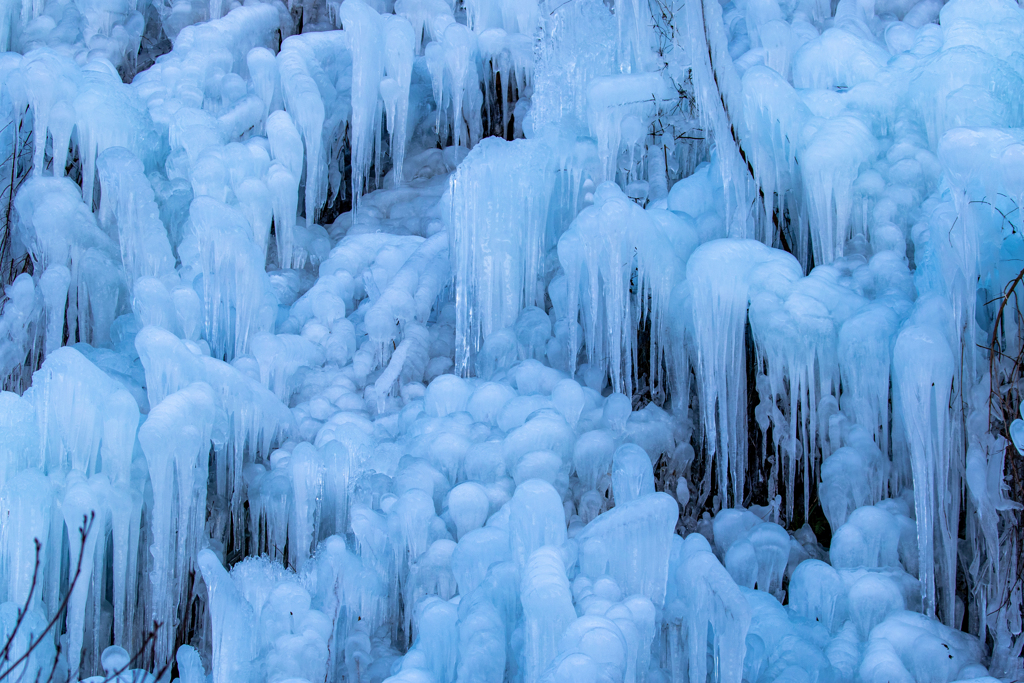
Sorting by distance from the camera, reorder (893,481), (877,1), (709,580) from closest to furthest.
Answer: (709,580) → (893,481) → (877,1)

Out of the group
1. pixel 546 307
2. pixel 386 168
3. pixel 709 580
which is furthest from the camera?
pixel 386 168

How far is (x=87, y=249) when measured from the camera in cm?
699

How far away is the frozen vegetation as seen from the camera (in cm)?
488

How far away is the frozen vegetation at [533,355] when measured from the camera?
488cm

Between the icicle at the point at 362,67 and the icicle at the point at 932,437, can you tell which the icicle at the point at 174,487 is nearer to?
the icicle at the point at 362,67

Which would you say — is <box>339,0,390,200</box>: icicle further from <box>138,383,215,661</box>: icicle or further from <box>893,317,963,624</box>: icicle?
<box>893,317,963,624</box>: icicle

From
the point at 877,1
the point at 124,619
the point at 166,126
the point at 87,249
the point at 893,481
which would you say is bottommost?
the point at 124,619

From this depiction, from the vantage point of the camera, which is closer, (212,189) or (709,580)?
(709,580)

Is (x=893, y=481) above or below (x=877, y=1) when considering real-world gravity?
below

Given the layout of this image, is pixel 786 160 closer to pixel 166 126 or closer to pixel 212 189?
pixel 212 189

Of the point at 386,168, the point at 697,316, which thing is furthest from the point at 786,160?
the point at 386,168

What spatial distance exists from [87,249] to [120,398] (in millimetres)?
1643

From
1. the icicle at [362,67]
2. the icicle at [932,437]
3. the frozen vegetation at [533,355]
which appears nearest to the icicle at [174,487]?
the frozen vegetation at [533,355]

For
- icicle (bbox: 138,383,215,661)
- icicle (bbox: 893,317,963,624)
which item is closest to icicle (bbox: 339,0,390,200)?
icicle (bbox: 138,383,215,661)
